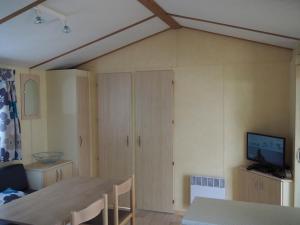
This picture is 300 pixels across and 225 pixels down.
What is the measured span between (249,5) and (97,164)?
3.25 metres

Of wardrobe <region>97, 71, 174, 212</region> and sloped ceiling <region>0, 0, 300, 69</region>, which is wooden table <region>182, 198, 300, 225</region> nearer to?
sloped ceiling <region>0, 0, 300, 69</region>

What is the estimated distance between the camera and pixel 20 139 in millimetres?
3676

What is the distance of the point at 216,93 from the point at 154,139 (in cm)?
109

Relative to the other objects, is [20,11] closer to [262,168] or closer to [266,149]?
[266,149]

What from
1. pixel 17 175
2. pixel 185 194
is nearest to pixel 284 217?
pixel 185 194

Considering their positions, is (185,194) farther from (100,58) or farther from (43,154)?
(100,58)

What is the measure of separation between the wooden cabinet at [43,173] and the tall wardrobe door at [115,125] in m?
0.73

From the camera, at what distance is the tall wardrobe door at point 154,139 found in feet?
13.2

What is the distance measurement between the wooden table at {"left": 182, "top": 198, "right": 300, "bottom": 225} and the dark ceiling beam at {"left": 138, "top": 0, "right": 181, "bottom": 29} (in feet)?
6.62

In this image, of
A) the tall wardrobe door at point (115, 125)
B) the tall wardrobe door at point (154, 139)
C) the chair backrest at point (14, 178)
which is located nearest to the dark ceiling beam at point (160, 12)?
the tall wardrobe door at point (154, 139)

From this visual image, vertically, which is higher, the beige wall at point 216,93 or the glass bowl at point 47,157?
the beige wall at point 216,93

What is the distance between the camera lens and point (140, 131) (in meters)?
4.15

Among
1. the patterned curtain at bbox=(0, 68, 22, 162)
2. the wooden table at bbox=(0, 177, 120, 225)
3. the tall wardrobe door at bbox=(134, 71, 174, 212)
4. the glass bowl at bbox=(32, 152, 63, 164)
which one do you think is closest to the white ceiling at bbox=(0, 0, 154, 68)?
the patterned curtain at bbox=(0, 68, 22, 162)

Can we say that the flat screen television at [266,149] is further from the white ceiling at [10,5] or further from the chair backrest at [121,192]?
the white ceiling at [10,5]
